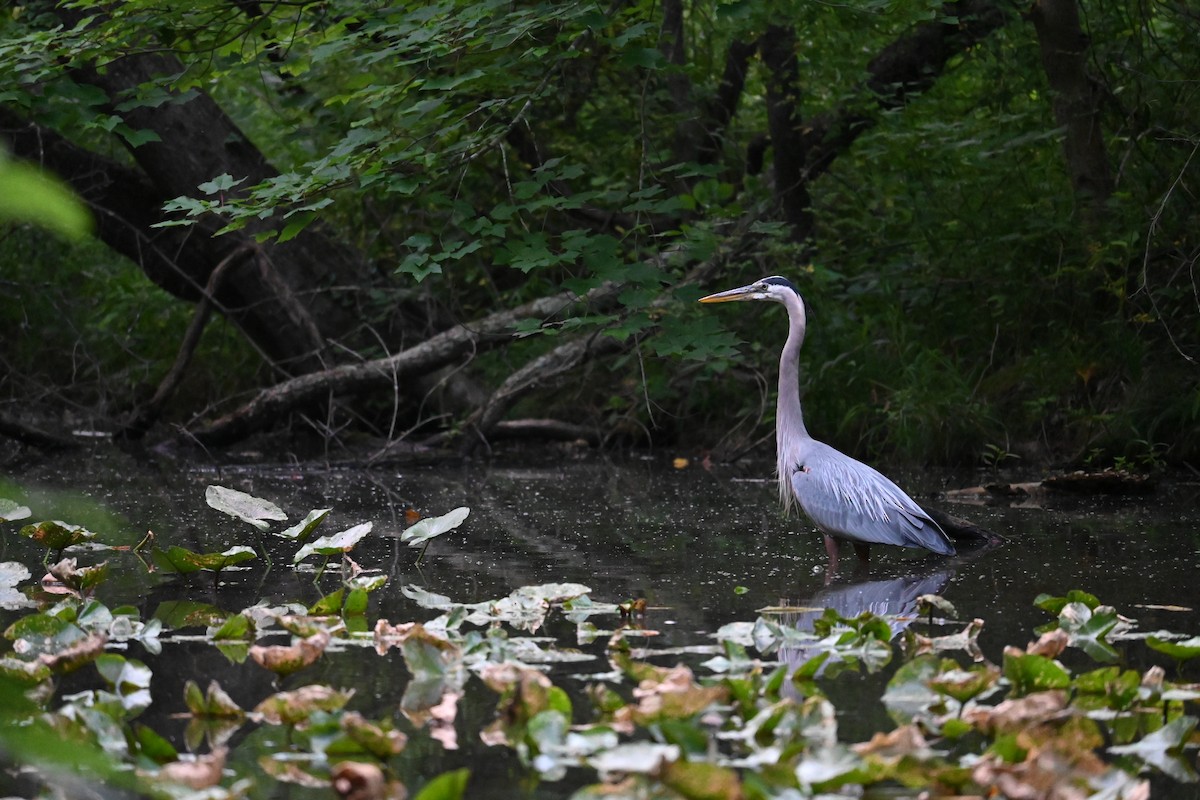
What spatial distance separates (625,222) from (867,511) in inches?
213

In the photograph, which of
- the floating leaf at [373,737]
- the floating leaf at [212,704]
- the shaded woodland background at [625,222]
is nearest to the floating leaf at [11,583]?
the floating leaf at [212,704]

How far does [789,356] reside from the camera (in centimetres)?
612

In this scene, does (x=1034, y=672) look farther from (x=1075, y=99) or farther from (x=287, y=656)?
(x=1075, y=99)

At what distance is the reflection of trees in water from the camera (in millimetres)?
3498

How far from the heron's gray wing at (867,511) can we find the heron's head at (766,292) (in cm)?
111

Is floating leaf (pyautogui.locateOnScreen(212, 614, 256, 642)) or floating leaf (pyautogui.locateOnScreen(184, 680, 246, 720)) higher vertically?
floating leaf (pyautogui.locateOnScreen(184, 680, 246, 720))

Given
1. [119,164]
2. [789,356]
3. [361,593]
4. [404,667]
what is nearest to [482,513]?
[789,356]

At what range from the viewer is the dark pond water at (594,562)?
3008 mm

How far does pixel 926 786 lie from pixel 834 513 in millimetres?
3093

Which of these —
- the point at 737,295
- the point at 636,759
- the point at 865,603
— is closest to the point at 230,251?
the point at 737,295

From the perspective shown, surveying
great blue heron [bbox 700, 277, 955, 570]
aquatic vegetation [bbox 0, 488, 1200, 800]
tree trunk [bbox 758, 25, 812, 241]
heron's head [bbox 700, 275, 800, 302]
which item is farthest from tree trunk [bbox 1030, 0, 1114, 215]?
aquatic vegetation [bbox 0, 488, 1200, 800]

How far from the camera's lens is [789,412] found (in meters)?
6.08

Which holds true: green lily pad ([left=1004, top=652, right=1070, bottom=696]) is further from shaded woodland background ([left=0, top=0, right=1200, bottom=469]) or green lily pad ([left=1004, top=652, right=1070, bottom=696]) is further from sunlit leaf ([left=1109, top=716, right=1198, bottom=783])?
shaded woodland background ([left=0, top=0, right=1200, bottom=469])

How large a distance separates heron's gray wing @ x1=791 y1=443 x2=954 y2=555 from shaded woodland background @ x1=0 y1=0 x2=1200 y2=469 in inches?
45.5
